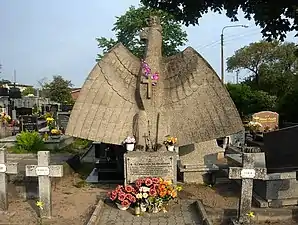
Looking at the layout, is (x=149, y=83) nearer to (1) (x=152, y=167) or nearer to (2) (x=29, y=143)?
(1) (x=152, y=167)

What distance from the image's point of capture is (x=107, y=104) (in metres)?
9.87

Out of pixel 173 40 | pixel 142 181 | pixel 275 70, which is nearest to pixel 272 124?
pixel 173 40

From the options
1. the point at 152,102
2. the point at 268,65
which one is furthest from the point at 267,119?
the point at 268,65

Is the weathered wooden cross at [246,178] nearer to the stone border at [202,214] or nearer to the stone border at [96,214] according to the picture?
the stone border at [202,214]

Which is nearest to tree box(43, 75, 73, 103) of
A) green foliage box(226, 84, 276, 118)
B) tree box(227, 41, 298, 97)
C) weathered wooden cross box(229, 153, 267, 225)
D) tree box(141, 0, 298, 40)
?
green foliage box(226, 84, 276, 118)

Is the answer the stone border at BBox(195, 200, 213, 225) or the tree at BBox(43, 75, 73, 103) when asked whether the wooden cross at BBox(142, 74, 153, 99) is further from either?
the tree at BBox(43, 75, 73, 103)

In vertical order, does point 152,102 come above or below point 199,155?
above

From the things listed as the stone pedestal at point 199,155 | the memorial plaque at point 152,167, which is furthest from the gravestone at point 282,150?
the memorial plaque at point 152,167

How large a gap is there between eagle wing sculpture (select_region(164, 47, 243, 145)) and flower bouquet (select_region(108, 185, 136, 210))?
2382mm

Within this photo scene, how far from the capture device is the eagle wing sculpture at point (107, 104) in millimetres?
9656

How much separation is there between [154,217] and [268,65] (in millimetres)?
43172

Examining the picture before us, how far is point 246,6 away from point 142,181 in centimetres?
915

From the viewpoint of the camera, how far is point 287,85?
40438mm

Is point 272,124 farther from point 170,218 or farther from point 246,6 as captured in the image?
point 170,218
